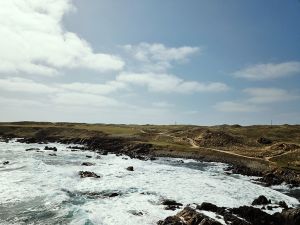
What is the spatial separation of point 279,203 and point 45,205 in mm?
25918

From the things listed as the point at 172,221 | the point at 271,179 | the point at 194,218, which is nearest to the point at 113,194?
the point at 172,221

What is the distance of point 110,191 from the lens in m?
45.5

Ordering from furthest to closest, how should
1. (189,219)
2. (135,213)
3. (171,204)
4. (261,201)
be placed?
(261,201) → (171,204) → (135,213) → (189,219)

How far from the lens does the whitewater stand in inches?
1373

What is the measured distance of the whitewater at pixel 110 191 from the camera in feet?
114

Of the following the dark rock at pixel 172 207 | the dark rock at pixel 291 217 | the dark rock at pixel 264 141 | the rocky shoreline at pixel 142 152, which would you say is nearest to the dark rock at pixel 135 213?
the dark rock at pixel 172 207

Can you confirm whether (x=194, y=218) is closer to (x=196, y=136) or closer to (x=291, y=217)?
(x=291, y=217)

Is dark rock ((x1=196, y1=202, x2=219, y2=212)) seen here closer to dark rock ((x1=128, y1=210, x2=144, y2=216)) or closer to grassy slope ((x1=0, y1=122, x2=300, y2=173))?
dark rock ((x1=128, y1=210, x2=144, y2=216))

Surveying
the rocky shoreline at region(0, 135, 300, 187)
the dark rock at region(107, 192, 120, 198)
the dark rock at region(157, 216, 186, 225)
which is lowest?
the dark rock at region(157, 216, 186, 225)

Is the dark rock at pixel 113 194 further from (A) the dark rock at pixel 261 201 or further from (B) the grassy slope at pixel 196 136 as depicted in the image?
(B) the grassy slope at pixel 196 136

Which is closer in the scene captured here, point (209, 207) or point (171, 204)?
point (209, 207)

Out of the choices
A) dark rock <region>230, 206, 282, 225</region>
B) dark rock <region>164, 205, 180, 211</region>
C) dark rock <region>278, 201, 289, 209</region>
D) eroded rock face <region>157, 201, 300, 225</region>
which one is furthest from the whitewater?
dark rock <region>230, 206, 282, 225</region>

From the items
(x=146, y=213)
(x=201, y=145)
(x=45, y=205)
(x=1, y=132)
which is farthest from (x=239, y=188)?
(x=1, y=132)

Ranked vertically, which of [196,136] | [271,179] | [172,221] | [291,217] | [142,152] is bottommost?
[172,221]
